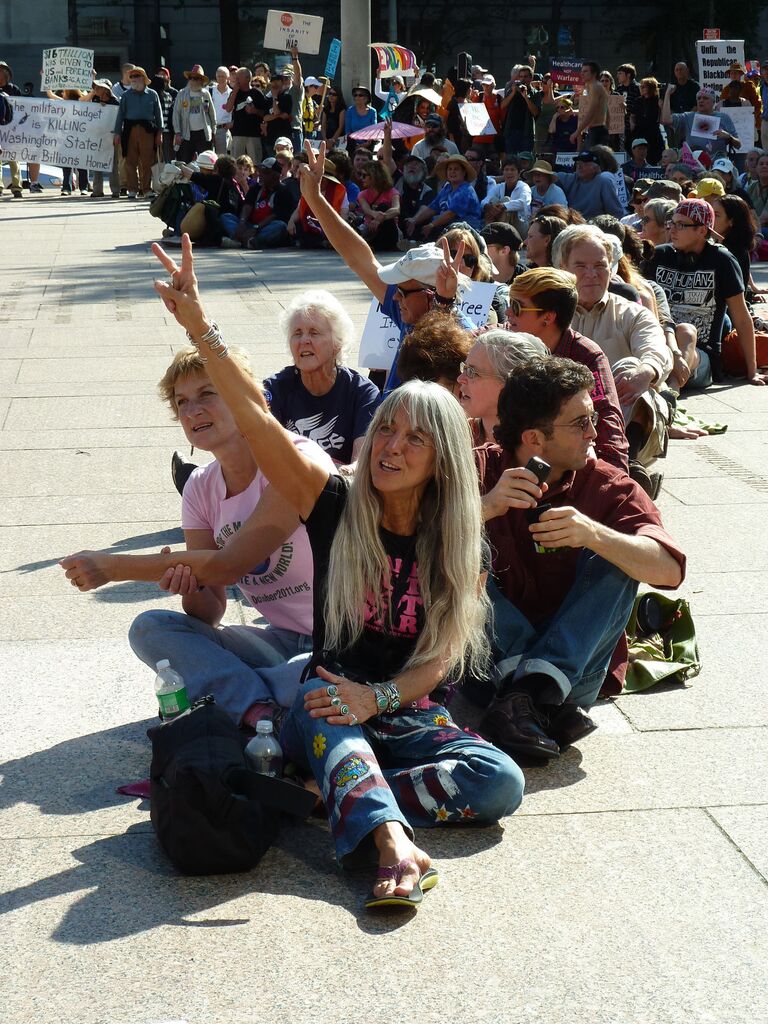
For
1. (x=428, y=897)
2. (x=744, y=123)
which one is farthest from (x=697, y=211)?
(x=744, y=123)

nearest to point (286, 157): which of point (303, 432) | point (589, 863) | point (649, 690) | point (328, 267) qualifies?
point (328, 267)

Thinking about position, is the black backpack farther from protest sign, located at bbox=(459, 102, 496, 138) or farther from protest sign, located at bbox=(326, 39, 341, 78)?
protest sign, located at bbox=(326, 39, 341, 78)

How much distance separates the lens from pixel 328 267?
47.8 feet

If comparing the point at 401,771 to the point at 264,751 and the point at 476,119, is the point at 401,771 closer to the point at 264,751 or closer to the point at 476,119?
the point at 264,751

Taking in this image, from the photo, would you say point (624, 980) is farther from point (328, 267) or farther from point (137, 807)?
point (328, 267)

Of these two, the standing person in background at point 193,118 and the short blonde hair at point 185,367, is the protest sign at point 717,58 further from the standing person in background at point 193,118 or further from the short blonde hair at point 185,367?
the short blonde hair at point 185,367

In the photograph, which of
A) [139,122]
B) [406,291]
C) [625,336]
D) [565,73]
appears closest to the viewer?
[406,291]

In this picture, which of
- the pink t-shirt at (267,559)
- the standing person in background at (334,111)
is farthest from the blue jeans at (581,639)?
the standing person in background at (334,111)

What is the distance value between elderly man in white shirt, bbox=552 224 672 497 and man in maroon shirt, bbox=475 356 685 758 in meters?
2.08

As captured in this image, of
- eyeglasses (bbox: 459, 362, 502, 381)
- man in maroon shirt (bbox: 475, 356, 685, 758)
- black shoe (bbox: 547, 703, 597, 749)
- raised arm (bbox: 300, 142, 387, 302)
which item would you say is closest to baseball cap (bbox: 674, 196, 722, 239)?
raised arm (bbox: 300, 142, 387, 302)

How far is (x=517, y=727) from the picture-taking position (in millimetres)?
3877

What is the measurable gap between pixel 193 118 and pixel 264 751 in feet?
62.8

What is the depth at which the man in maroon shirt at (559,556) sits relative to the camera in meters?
3.85

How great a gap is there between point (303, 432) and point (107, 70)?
125ft
